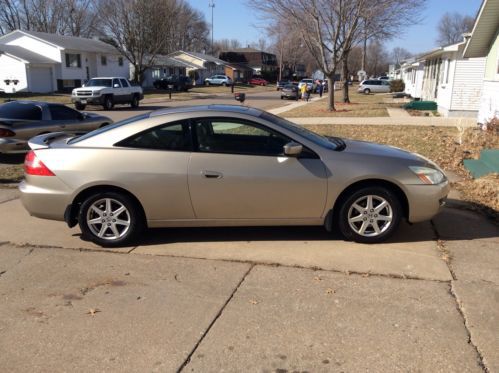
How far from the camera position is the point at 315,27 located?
2347 cm

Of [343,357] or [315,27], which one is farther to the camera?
[315,27]

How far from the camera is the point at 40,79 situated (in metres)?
43.4

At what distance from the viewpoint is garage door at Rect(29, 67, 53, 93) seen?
42.4 metres

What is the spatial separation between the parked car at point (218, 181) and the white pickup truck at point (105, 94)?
2329 cm

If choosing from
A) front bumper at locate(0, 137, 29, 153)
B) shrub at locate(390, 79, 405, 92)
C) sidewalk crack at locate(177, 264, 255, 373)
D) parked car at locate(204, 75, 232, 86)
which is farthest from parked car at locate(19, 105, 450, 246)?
parked car at locate(204, 75, 232, 86)

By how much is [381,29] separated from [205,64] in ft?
190

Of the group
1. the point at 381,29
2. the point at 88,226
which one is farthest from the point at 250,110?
the point at 381,29

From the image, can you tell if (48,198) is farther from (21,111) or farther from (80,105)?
(80,105)

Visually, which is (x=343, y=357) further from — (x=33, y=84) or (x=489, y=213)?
A: (x=33, y=84)

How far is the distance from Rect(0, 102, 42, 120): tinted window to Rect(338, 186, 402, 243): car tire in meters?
8.09

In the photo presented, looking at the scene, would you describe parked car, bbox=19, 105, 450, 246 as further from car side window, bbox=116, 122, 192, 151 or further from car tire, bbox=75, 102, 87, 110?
car tire, bbox=75, 102, 87, 110

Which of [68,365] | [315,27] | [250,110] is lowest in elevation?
[68,365]

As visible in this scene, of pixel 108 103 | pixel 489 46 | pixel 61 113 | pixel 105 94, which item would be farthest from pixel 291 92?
pixel 61 113

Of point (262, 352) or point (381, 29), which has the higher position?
point (381, 29)
